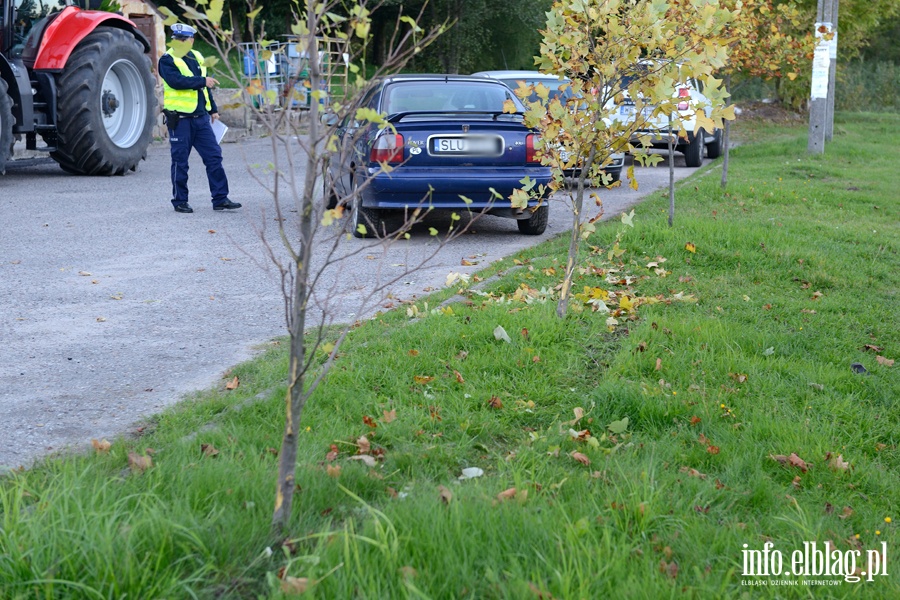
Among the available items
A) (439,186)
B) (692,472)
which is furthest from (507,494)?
(439,186)

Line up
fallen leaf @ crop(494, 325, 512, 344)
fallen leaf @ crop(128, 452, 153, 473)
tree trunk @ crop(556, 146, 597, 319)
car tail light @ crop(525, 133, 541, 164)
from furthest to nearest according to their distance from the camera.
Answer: car tail light @ crop(525, 133, 541, 164) < tree trunk @ crop(556, 146, 597, 319) < fallen leaf @ crop(494, 325, 512, 344) < fallen leaf @ crop(128, 452, 153, 473)

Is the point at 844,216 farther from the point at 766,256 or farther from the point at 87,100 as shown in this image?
the point at 87,100

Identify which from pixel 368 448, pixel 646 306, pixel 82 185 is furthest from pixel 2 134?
pixel 368 448

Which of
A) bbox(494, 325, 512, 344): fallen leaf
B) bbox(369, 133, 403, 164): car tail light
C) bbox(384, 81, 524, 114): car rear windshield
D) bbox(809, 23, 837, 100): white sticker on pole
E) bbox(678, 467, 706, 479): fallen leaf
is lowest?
bbox(678, 467, 706, 479): fallen leaf

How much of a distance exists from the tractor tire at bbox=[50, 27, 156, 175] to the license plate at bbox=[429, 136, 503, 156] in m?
6.22

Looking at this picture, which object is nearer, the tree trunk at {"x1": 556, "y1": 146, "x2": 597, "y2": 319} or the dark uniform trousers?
the tree trunk at {"x1": 556, "y1": 146, "x2": 597, "y2": 319}

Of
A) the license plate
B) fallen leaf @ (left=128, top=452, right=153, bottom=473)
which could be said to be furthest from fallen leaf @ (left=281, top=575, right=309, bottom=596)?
the license plate

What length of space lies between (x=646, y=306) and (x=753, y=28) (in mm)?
6612

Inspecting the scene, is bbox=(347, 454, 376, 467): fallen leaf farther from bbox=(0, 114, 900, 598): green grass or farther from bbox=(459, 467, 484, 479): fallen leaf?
bbox=(459, 467, 484, 479): fallen leaf

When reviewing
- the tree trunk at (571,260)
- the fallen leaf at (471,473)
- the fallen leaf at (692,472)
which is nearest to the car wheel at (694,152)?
the tree trunk at (571,260)

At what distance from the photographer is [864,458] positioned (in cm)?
392

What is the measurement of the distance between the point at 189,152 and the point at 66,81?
3.26 metres

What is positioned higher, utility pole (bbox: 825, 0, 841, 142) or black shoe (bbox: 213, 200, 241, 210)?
utility pole (bbox: 825, 0, 841, 142)

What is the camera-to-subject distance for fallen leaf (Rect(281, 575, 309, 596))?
8.34 feet
